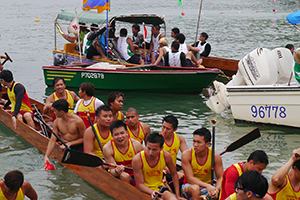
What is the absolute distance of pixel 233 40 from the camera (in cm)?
2706

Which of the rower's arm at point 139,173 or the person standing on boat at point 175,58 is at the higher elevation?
the person standing on boat at point 175,58

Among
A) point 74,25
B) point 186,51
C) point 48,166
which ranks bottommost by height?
point 48,166

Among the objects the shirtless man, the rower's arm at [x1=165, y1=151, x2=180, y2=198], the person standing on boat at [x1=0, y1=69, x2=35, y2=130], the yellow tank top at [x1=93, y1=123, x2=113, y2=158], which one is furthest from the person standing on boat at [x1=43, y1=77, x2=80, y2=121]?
the rower's arm at [x1=165, y1=151, x2=180, y2=198]

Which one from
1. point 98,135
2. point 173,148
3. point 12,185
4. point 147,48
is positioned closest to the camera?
point 12,185

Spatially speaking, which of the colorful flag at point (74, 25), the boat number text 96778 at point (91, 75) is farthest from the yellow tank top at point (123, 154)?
the colorful flag at point (74, 25)

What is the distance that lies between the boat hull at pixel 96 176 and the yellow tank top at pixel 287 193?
5.59ft

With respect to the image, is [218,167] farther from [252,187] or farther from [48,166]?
[48,166]

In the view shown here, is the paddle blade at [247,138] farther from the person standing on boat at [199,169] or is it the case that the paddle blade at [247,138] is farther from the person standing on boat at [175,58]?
the person standing on boat at [175,58]

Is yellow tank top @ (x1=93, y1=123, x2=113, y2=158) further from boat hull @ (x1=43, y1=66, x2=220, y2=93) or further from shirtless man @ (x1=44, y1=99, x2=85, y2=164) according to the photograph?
boat hull @ (x1=43, y1=66, x2=220, y2=93)

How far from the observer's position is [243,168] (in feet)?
15.9

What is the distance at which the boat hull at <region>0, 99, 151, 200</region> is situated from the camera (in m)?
6.08

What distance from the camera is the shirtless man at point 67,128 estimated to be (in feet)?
24.2

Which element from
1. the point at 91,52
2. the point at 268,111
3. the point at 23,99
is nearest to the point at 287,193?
the point at 268,111

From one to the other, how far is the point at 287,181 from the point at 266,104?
5315 millimetres
